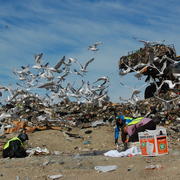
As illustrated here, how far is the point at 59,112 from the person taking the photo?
13164mm

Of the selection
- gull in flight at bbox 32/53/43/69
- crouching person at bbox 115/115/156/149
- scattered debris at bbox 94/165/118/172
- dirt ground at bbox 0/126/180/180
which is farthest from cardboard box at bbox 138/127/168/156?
gull in flight at bbox 32/53/43/69

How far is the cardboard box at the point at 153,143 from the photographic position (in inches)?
207

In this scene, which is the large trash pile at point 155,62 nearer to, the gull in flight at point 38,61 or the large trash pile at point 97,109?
the large trash pile at point 97,109

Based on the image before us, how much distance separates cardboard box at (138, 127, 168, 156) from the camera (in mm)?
5250

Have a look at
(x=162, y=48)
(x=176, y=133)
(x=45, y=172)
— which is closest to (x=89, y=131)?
(x=176, y=133)

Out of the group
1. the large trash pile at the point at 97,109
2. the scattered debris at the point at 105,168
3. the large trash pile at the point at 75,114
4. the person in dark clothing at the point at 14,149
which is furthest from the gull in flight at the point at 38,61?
the scattered debris at the point at 105,168

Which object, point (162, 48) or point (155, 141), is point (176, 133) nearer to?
point (155, 141)

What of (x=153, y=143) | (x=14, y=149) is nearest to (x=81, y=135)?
(x=14, y=149)

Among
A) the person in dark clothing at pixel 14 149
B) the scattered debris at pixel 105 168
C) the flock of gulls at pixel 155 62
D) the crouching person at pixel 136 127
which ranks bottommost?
the scattered debris at pixel 105 168

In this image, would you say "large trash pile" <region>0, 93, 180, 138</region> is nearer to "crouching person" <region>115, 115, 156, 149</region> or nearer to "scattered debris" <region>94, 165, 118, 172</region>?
"crouching person" <region>115, 115, 156, 149</region>

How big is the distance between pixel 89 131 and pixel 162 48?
6267 mm

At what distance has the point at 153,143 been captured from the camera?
5.23m

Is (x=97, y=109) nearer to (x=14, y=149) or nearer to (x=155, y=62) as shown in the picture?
(x=155, y=62)

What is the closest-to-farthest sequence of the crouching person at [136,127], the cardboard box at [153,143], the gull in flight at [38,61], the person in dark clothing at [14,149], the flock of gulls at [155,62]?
the cardboard box at [153,143], the crouching person at [136,127], the person in dark clothing at [14,149], the gull in flight at [38,61], the flock of gulls at [155,62]
